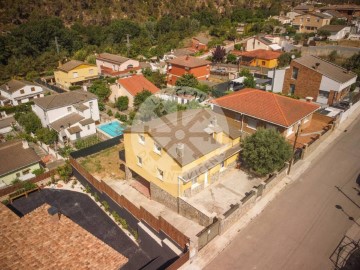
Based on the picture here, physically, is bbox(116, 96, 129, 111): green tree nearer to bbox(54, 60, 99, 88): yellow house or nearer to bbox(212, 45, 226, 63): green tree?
bbox(54, 60, 99, 88): yellow house

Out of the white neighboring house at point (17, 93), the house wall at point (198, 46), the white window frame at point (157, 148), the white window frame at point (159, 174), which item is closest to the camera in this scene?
the white window frame at point (157, 148)

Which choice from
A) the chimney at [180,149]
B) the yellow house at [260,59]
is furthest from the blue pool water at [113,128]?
the yellow house at [260,59]

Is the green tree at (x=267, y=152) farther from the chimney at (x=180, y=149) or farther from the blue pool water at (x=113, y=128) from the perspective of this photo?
the blue pool water at (x=113, y=128)

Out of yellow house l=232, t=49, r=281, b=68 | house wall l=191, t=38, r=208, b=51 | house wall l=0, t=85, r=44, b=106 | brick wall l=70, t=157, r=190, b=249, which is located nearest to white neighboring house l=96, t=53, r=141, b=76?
house wall l=0, t=85, r=44, b=106

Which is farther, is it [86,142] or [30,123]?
[30,123]

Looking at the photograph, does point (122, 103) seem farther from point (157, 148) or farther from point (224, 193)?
point (224, 193)

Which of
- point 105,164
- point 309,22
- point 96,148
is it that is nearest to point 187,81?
point 96,148

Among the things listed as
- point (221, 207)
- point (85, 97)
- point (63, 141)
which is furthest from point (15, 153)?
point (221, 207)
